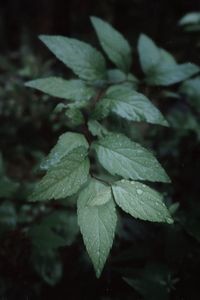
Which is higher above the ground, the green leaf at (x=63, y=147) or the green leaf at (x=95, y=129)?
the green leaf at (x=95, y=129)

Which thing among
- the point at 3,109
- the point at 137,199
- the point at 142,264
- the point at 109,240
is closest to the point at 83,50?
the point at 137,199

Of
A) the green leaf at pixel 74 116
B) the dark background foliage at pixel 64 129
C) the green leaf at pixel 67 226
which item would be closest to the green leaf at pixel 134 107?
the green leaf at pixel 74 116

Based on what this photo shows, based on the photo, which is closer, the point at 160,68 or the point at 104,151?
the point at 104,151

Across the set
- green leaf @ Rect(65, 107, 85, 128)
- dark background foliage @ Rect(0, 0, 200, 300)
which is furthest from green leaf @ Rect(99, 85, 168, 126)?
dark background foliage @ Rect(0, 0, 200, 300)

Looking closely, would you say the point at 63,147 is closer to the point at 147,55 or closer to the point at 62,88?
the point at 62,88

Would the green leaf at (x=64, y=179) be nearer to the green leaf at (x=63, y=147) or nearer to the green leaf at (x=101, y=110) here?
the green leaf at (x=63, y=147)

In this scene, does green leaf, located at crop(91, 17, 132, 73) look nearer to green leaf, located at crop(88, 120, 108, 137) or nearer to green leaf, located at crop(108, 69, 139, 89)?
green leaf, located at crop(108, 69, 139, 89)

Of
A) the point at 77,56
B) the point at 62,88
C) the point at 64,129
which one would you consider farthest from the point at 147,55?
the point at 64,129
